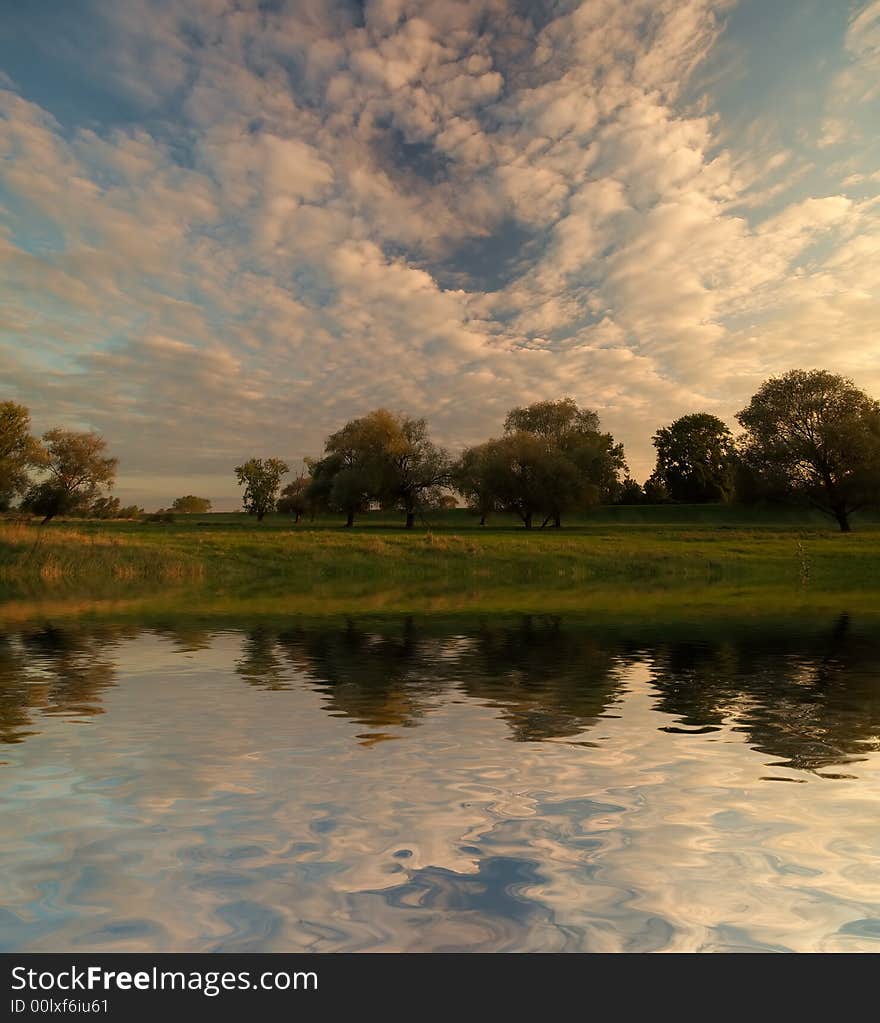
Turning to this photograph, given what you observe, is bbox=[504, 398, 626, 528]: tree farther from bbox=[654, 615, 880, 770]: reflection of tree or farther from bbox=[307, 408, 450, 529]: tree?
bbox=[654, 615, 880, 770]: reflection of tree

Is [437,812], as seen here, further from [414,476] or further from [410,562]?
[414,476]

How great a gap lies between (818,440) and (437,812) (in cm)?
7315

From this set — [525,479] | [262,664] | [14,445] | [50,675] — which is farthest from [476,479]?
[50,675]

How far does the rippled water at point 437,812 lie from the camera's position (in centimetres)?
473

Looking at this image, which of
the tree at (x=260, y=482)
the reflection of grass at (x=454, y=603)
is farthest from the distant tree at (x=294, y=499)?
the reflection of grass at (x=454, y=603)

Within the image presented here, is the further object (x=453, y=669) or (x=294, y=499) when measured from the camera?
(x=294, y=499)

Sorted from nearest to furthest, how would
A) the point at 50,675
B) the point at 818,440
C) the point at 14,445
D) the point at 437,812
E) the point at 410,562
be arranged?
1. the point at 437,812
2. the point at 50,675
3. the point at 410,562
4. the point at 818,440
5. the point at 14,445

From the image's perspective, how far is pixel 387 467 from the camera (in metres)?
88.1

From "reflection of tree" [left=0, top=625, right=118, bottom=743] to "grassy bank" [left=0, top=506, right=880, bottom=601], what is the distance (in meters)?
14.2

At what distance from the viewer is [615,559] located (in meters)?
46.7

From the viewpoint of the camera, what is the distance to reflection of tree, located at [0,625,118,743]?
10.2 m
